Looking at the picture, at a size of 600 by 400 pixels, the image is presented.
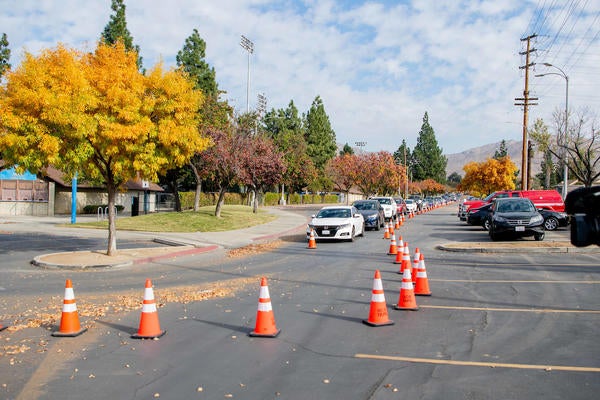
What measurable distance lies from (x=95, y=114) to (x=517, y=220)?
49.8 ft

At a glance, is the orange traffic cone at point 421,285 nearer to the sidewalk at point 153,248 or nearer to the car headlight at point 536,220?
the sidewalk at point 153,248

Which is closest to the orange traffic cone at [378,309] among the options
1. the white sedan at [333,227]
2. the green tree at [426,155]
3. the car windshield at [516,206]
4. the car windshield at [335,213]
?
the white sedan at [333,227]

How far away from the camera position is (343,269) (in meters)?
13.9

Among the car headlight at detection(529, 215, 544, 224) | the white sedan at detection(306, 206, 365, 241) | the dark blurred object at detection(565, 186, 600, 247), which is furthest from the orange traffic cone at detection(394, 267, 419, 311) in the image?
the car headlight at detection(529, 215, 544, 224)

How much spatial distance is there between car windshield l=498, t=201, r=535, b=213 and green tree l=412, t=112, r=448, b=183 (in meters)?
105

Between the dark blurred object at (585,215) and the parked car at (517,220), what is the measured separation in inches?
707

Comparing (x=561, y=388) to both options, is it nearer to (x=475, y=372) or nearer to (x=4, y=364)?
(x=475, y=372)

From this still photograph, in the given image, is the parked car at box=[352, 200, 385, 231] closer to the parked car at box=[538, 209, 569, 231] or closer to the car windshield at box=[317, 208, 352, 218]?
the car windshield at box=[317, 208, 352, 218]

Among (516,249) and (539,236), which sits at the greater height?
(539,236)

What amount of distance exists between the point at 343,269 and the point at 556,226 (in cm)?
1696

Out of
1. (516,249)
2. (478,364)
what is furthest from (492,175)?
(478,364)

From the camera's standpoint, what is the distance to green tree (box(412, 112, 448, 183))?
12538 centimetres

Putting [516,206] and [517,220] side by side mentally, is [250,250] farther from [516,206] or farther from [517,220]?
[516,206]

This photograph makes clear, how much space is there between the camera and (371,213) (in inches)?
1096
